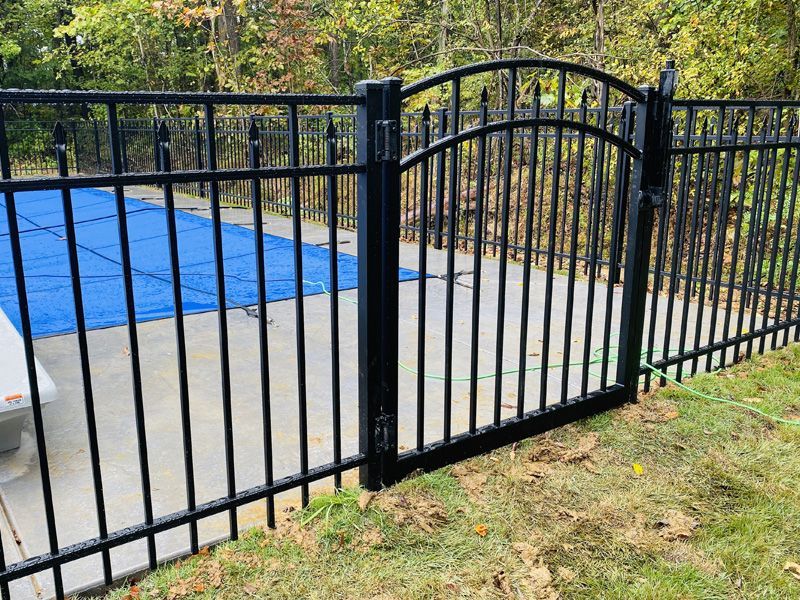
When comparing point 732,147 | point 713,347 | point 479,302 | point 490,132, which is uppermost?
point 490,132

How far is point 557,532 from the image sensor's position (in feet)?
8.30

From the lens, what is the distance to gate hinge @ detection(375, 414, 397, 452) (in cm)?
267

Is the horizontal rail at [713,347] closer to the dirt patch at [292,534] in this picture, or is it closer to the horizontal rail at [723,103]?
the horizontal rail at [723,103]

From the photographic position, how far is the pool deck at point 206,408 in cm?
249

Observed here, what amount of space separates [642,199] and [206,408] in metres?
2.48

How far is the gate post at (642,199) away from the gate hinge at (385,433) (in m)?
1.51

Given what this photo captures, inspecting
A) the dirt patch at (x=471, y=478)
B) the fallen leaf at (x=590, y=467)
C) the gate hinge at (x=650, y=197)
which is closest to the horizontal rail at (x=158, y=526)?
the dirt patch at (x=471, y=478)

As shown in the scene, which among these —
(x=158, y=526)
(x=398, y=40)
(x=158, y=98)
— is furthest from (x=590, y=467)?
(x=398, y=40)

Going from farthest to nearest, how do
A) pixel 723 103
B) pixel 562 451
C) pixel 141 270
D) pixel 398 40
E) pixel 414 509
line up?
1. pixel 398 40
2. pixel 141 270
3. pixel 723 103
4. pixel 562 451
5. pixel 414 509

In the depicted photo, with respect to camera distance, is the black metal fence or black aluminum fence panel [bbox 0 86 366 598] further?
the black metal fence

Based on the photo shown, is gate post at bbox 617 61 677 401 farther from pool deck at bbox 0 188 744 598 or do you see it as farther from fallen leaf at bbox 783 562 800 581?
fallen leaf at bbox 783 562 800 581

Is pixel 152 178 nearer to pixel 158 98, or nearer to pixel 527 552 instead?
pixel 158 98

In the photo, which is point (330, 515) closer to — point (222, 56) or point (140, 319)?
point (140, 319)

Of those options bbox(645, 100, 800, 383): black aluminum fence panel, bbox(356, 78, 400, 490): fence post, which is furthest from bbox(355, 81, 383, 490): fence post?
bbox(645, 100, 800, 383): black aluminum fence panel
